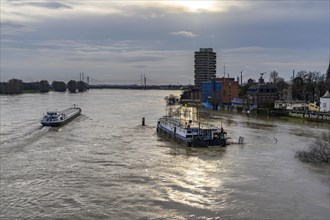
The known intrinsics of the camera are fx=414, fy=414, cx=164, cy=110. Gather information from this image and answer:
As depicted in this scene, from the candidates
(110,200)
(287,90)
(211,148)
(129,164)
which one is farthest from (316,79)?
(110,200)

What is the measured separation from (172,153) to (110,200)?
37.2 feet

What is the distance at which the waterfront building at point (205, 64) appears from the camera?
351 ft

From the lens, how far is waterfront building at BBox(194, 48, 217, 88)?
351 feet

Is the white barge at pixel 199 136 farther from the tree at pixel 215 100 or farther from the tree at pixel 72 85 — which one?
the tree at pixel 72 85

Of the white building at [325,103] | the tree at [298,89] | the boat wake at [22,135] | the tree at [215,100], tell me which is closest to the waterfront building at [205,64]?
the tree at [215,100]

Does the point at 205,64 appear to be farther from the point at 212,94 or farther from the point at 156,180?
the point at 156,180

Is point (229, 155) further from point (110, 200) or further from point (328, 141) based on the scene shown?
point (110, 200)

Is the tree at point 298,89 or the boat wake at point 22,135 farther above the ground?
the tree at point 298,89

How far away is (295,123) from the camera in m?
45.9

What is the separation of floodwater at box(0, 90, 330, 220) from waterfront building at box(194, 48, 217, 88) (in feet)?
247

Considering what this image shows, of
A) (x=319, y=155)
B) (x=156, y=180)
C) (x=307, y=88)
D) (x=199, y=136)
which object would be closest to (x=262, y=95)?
(x=307, y=88)

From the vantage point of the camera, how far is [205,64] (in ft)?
370

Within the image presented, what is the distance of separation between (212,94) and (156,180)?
63.1m

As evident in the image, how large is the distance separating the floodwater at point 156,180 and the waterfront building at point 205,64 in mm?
75206
